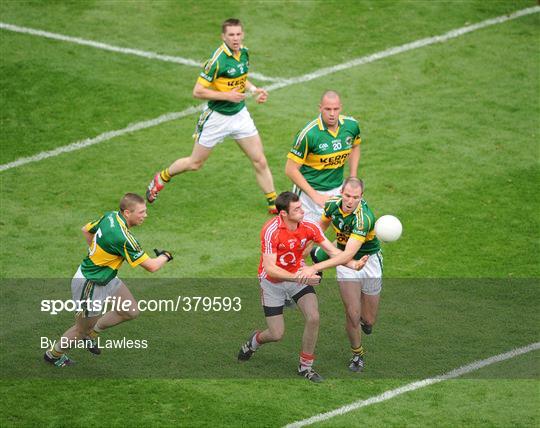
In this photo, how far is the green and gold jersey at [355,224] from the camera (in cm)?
1172

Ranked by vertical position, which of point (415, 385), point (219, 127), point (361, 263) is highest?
point (219, 127)

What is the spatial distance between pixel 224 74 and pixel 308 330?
479 cm

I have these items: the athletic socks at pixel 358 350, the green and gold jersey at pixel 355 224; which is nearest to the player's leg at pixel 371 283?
the green and gold jersey at pixel 355 224

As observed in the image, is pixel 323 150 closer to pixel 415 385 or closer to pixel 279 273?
pixel 279 273

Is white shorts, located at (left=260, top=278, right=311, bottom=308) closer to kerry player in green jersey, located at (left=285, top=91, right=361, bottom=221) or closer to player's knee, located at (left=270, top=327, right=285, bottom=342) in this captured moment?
player's knee, located at (left=270, top=327, right=285, bottom=342)

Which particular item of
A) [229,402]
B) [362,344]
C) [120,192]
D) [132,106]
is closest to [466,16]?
[132,106]

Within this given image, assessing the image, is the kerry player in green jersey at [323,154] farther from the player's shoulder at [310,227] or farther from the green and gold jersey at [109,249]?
the green and gold jersey at [109,249]

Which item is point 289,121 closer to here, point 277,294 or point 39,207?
point 39,207

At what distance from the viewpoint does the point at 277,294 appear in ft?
38.5

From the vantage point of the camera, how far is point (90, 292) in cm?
1180

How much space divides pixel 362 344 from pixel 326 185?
2142 millimetres

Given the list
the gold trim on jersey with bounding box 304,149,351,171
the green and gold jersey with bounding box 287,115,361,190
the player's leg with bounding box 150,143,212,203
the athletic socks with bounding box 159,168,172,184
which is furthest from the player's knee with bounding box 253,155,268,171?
the gold trim on jersey with bounding box 304,149,351,171

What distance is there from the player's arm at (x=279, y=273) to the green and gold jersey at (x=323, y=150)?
2.35m
